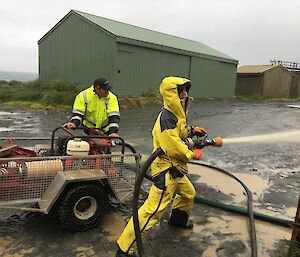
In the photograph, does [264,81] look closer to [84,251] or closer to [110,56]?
[110,56]

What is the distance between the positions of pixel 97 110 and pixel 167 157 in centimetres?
A: 179

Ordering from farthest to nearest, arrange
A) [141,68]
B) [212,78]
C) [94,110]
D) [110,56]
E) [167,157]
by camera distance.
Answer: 1. [212,78]
2. [141,68]
3. [110,56]
4. [94,110]
5. [167,157]

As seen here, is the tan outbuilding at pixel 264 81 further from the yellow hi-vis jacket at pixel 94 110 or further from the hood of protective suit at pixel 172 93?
the hood of protective suit at pixel 172 93

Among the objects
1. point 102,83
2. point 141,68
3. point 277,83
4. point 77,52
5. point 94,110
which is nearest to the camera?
point 102,83

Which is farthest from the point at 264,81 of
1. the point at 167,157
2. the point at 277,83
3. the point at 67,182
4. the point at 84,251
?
the point at 84,251

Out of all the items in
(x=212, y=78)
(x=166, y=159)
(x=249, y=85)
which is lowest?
(x=166, y=159)

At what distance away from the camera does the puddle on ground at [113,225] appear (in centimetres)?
364

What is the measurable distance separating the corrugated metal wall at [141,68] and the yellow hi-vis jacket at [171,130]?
14568mm

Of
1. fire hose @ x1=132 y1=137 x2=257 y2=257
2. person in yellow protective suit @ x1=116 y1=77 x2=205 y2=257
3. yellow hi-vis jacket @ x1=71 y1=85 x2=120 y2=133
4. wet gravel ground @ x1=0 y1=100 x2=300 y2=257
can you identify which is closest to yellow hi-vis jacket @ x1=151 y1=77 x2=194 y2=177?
person in yellow protective suit @ x1=116 y1=77 x2=205 y2=257

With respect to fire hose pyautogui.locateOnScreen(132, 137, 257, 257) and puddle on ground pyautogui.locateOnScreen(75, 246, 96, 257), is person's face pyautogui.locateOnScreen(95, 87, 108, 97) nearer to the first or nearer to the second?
fire hose pyautogui.locateOnScreen(132, 137, 257, 257)

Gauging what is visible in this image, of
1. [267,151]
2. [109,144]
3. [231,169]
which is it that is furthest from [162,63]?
[109,144]

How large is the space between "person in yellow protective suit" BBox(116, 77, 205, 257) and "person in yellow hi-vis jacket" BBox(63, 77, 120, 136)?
1427 mm

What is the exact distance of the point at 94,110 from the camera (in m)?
4.65

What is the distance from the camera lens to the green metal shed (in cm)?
1758
